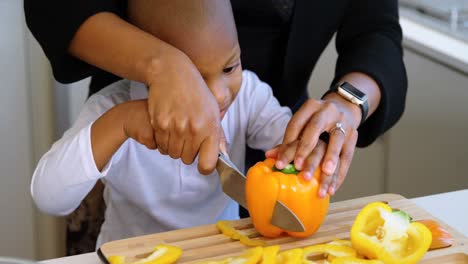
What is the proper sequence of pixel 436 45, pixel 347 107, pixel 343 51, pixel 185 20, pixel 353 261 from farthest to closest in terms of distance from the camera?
pixel 436 45, pixel 343 51, pixel 347 107, pixel 185 20, pixel 353 261

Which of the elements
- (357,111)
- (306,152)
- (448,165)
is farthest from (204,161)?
(448,165)

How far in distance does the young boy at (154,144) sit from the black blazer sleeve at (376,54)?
0.42 ft

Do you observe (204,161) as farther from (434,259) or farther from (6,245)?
→ (6,245)

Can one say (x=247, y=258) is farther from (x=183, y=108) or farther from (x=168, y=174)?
(x=168, y=174)

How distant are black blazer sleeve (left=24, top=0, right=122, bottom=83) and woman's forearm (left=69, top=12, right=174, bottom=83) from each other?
10 mm

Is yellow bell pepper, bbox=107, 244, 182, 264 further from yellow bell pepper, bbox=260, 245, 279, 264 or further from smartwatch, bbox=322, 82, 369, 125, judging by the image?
smartwatch, bbox=322, 82, 369, 125

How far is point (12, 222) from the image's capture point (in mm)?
1880

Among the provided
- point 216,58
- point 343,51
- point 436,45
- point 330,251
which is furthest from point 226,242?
point 436,45

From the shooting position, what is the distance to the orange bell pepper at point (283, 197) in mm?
898

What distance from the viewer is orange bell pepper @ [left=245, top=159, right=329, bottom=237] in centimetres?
90

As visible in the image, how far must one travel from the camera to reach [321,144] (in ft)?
3.19

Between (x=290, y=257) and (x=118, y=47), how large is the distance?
313 millimetres

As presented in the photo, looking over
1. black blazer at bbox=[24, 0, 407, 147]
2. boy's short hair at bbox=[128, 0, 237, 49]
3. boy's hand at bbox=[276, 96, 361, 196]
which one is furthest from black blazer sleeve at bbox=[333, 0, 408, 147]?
boy's short hair at bbox=[128, 0, 237, 49]

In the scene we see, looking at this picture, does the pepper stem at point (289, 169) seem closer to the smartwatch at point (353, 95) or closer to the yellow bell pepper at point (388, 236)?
the yellow bell pepper at point (388, 236)
